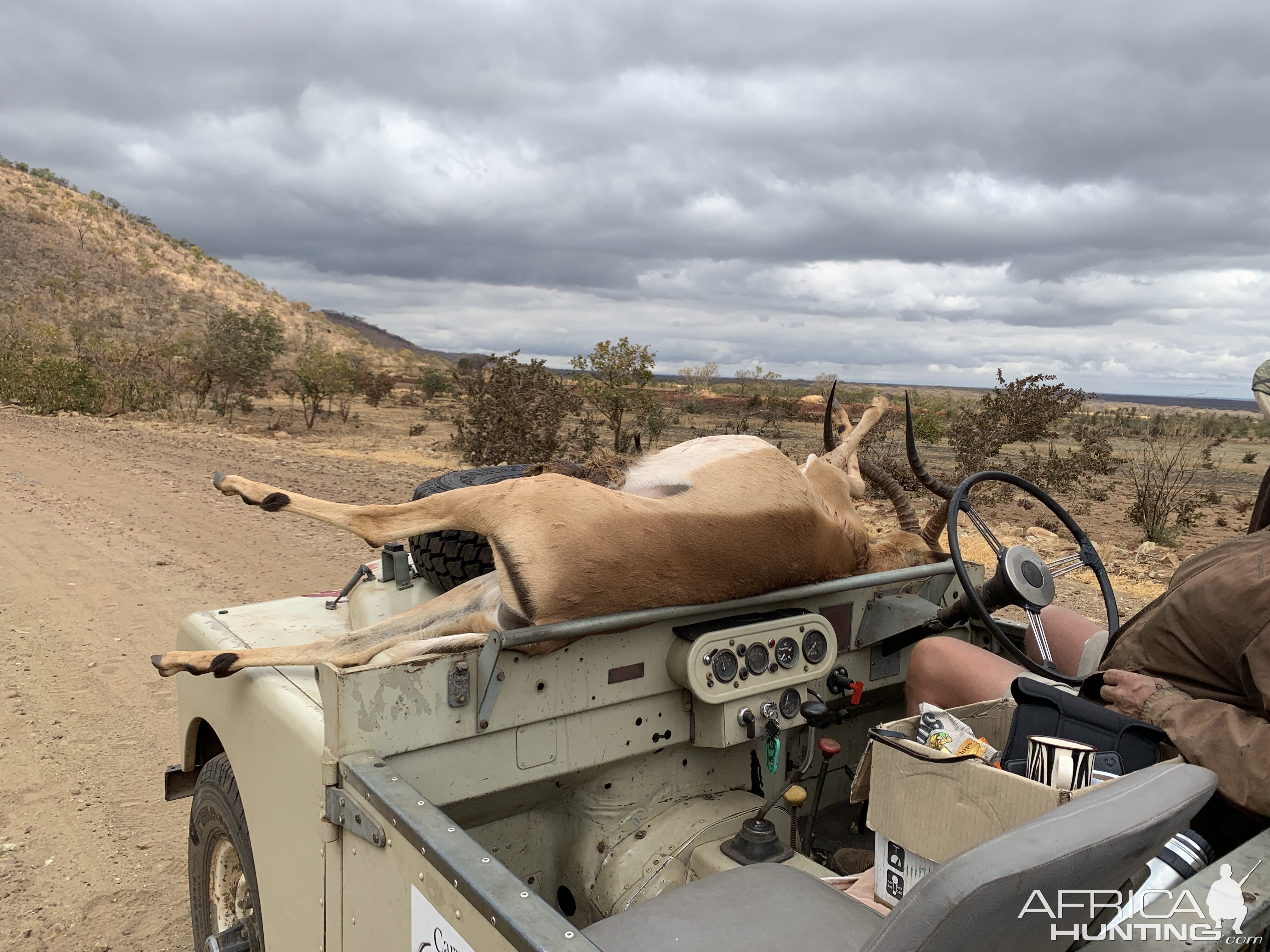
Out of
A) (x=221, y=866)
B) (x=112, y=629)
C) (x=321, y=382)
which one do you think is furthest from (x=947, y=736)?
(x=321, y=382)

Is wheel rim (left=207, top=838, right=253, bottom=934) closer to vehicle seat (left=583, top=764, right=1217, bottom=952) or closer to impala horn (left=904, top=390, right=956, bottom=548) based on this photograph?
vehicle seat (left=583, top=764, right=1217, bottom=952)

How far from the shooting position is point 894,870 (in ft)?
6.02

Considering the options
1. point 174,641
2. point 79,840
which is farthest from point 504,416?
point 79,840

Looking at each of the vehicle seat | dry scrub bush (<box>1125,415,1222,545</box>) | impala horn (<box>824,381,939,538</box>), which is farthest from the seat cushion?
dry scrub bush (<box>1125,415,1222,545</box>)

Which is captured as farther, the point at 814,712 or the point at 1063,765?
the point at 814,712

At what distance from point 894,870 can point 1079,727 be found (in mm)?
546

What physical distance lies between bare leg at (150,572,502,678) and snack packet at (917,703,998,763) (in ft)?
3.45

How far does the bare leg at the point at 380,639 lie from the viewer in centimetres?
219

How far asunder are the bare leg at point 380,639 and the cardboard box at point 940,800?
96 cm

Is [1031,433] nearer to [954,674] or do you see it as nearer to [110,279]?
[954,674]

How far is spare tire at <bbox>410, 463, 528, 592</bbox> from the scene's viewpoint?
2594 millimetres

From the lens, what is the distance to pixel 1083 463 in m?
13.3

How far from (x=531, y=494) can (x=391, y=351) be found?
211ft

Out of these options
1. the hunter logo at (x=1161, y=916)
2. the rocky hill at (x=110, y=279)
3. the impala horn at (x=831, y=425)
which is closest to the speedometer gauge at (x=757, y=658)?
the hunter logo at (x=1161, y=916)
